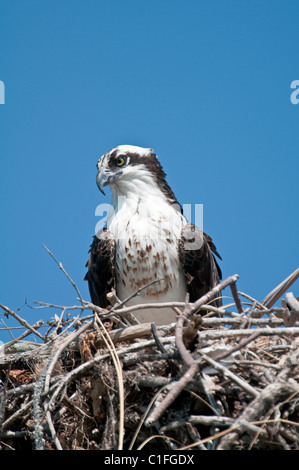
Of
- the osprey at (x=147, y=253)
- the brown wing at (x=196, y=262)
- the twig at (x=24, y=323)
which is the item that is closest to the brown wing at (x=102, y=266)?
the osprey at (x=147, y=253)

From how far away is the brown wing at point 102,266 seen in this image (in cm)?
627

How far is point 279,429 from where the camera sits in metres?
3.81

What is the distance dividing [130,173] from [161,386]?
2.96 metres

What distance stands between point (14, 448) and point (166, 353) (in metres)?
1.37

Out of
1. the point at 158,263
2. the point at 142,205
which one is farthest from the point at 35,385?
the point at 142,205

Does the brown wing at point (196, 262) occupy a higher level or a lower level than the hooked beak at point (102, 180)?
lower

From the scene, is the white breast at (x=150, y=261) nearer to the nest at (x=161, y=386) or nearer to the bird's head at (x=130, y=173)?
the bird's head at (x=130, y=173)

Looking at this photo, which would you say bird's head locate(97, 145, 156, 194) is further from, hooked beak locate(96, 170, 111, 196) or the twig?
the twig

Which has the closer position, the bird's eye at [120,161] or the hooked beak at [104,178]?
the hooked beak at [104,178]

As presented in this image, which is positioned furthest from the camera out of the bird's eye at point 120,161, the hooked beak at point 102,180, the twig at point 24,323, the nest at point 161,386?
the bird's eye at point 120,161

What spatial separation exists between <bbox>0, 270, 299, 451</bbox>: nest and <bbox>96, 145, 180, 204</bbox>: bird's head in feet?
6.89

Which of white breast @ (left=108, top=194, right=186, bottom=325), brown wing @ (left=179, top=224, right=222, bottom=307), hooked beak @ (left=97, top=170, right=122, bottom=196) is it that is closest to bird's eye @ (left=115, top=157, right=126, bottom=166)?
hooked beak @ (left=97, top=170, right=122, bottom=196)

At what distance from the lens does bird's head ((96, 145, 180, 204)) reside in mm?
6664

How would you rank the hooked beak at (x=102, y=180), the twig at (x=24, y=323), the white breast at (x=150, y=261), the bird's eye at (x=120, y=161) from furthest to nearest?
the bird's eye at (x=120, y=161) → the hooked beak at (x=102, y=180) → the white breast at (x=150, y=261) → the twig at (x=24, y=323)
